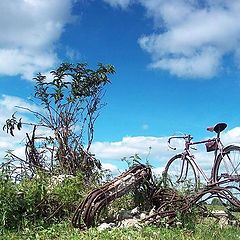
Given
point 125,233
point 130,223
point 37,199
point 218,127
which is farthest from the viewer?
point 218,127

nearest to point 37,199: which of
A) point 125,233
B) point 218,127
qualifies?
point 125,233

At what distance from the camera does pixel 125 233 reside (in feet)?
22.7

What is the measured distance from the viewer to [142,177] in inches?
341

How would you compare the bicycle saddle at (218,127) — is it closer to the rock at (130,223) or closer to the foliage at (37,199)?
the foliage at (37,199)

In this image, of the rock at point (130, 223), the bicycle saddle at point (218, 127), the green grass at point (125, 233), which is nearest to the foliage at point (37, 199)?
the green grass at point (125, 233)

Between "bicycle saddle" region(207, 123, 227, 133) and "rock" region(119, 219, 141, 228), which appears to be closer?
"rock" region(119, 219, 141, 228)

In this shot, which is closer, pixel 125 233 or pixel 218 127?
pixel 125 233

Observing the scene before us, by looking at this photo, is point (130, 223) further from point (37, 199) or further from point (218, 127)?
point (218, 127)

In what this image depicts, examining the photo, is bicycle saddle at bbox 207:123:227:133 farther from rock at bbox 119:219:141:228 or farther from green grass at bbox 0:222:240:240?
rock at bbox 119:219:141:228

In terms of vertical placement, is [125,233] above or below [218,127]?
below

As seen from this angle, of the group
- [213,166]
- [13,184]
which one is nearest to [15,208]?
[13,184]

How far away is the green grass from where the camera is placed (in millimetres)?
6855

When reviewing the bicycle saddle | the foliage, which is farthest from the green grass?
the bicycle saddle

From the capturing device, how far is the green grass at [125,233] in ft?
22.5
